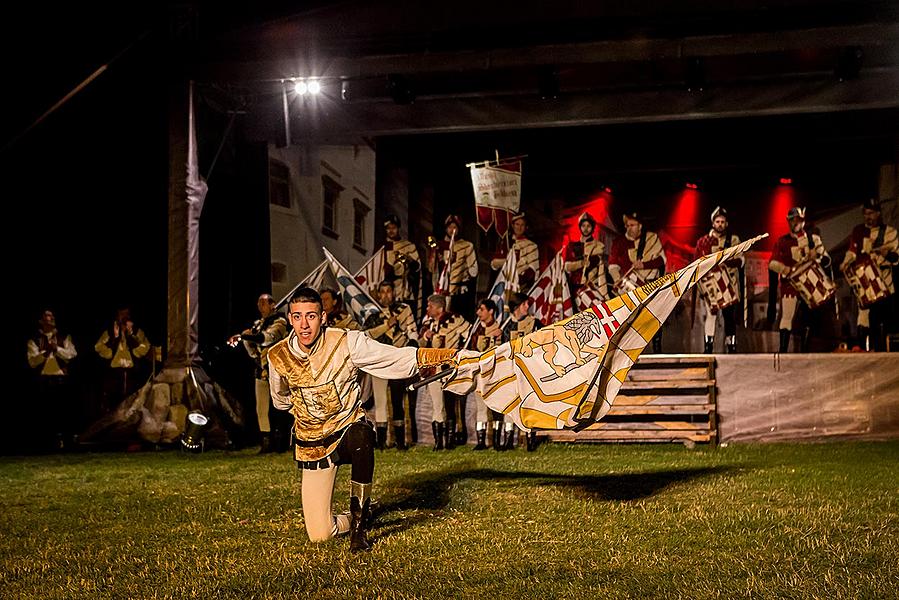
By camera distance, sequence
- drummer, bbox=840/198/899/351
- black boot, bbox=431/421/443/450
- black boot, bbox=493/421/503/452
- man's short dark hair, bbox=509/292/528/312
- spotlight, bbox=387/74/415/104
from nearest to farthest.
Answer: black boot, bbox=493/421/503/452 < black boot, bbox=431/421/443/450 < drummer, bbox=840/198/899/351 < man's short dark hair, bbox=509/292/528/312 < spotlight, bbox=387/74/415/104

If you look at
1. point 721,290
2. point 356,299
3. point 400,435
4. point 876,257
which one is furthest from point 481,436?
point 876,257

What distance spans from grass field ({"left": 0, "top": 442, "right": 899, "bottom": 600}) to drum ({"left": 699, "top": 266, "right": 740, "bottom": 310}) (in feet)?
11.2

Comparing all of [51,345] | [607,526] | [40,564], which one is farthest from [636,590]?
[51,345]

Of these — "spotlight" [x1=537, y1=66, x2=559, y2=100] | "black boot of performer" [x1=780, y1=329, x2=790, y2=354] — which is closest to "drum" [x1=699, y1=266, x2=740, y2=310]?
"black boot of performer" [x1=780, y1=329, x2=790, y2=354]

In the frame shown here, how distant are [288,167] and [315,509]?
9.10m

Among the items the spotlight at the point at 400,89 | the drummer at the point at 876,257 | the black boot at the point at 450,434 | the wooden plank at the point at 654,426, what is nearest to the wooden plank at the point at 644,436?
the wooden plank at the point at 654,426

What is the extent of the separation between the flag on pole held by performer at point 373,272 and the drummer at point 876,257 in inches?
249

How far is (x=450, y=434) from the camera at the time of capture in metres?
11.4

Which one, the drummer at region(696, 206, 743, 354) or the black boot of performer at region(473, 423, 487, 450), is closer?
the black boot of performer at region(473, 423, 487, 450)

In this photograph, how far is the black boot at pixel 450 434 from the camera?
11.3 m

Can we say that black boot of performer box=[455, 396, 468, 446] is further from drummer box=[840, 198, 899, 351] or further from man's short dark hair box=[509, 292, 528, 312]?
drummer box=[840, 198, 899, 351]

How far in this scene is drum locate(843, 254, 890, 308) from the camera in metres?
12.1

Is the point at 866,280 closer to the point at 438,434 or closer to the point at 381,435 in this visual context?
the point at 438,434

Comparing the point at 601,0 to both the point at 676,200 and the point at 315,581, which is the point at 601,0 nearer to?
the point at 676,200
